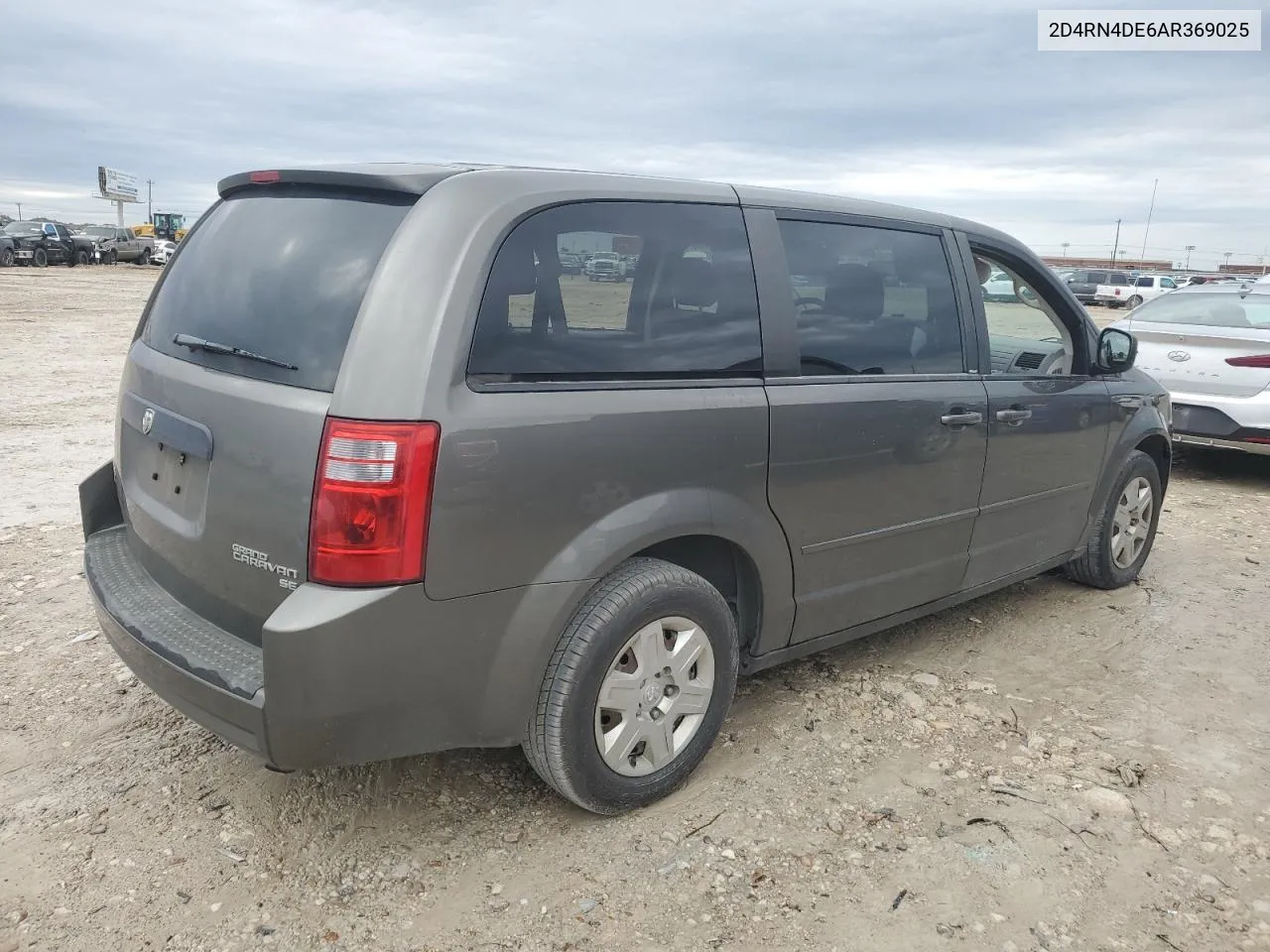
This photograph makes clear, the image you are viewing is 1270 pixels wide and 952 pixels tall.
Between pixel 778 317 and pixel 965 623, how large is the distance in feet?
7.02

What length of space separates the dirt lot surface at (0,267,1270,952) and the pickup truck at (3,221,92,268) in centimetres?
3707

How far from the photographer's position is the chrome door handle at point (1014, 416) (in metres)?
3.84

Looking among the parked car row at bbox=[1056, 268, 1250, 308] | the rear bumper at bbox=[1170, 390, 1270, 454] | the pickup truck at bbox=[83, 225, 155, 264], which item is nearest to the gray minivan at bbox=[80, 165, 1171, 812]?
the rear bumper at bbox=[1170, 390, 1270, 454]

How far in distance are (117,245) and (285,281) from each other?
47.3 m

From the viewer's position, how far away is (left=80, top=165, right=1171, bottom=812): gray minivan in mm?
2328

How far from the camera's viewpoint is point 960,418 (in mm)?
3631

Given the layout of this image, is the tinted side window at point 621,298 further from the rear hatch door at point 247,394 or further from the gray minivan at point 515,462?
the rear hatch door at point 247,394

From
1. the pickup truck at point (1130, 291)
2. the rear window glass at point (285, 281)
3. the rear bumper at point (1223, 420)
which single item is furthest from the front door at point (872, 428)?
the pickup truck at point (1130, 291)

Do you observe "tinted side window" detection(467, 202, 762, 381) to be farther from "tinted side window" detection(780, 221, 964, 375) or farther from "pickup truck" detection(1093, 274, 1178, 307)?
"pickup truck" detection(1093, 274, 1178, 307)

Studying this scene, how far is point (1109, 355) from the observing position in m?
4.48

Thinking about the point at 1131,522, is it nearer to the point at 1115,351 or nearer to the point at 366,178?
the point at 1115,351

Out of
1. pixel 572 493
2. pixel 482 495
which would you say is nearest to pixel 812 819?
pixel 572 493

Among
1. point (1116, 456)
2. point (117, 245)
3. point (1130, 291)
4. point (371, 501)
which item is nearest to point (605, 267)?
point (371, 501)

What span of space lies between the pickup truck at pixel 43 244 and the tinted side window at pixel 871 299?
38.1 meters
